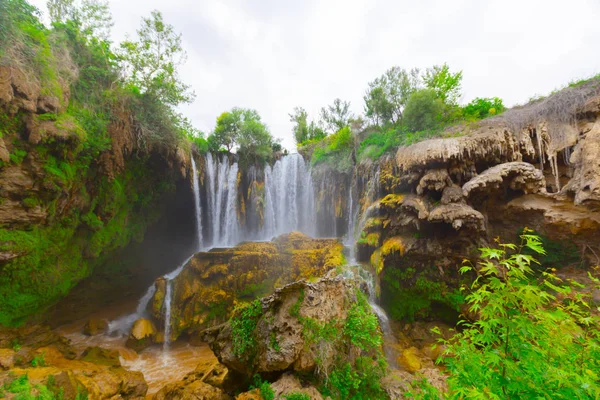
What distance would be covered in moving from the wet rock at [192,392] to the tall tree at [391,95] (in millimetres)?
17467

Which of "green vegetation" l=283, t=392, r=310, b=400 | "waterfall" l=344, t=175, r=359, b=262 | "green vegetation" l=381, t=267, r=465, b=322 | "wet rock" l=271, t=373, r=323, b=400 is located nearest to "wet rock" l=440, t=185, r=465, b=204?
"green vegetation" l=381, t=267, r=465, b=322

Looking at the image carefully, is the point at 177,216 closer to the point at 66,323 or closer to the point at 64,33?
the point at 66,323

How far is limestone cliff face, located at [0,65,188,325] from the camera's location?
630 cm

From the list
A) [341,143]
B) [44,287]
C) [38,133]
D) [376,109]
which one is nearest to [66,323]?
[44,287]

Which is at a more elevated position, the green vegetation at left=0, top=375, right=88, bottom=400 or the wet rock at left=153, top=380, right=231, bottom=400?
the green vegetation at left=0, top=375, right=88, bottom=400

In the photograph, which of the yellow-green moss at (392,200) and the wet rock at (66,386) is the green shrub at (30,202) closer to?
the wet rock at (66,386)

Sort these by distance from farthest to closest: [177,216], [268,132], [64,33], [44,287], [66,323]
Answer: [268,132] < [177,216] < [66,323] < [64,33] < [44,287]

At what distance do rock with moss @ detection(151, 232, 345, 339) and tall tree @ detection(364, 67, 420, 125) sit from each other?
37.3 feet

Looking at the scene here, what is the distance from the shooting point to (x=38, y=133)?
6574mm

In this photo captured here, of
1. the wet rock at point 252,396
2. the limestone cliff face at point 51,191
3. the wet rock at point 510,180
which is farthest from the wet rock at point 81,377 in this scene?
the wet rock at point 510,180

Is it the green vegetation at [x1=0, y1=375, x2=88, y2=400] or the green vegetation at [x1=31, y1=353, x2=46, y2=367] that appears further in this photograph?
the green vegetation at [x1=31, y1=353, x2=46, y2=367]

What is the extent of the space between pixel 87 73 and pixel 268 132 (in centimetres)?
1266

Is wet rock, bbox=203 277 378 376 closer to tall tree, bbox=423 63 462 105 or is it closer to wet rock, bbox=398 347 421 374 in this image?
wet rock, bbox=398 347 421 374

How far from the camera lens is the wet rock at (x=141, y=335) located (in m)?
9.11
